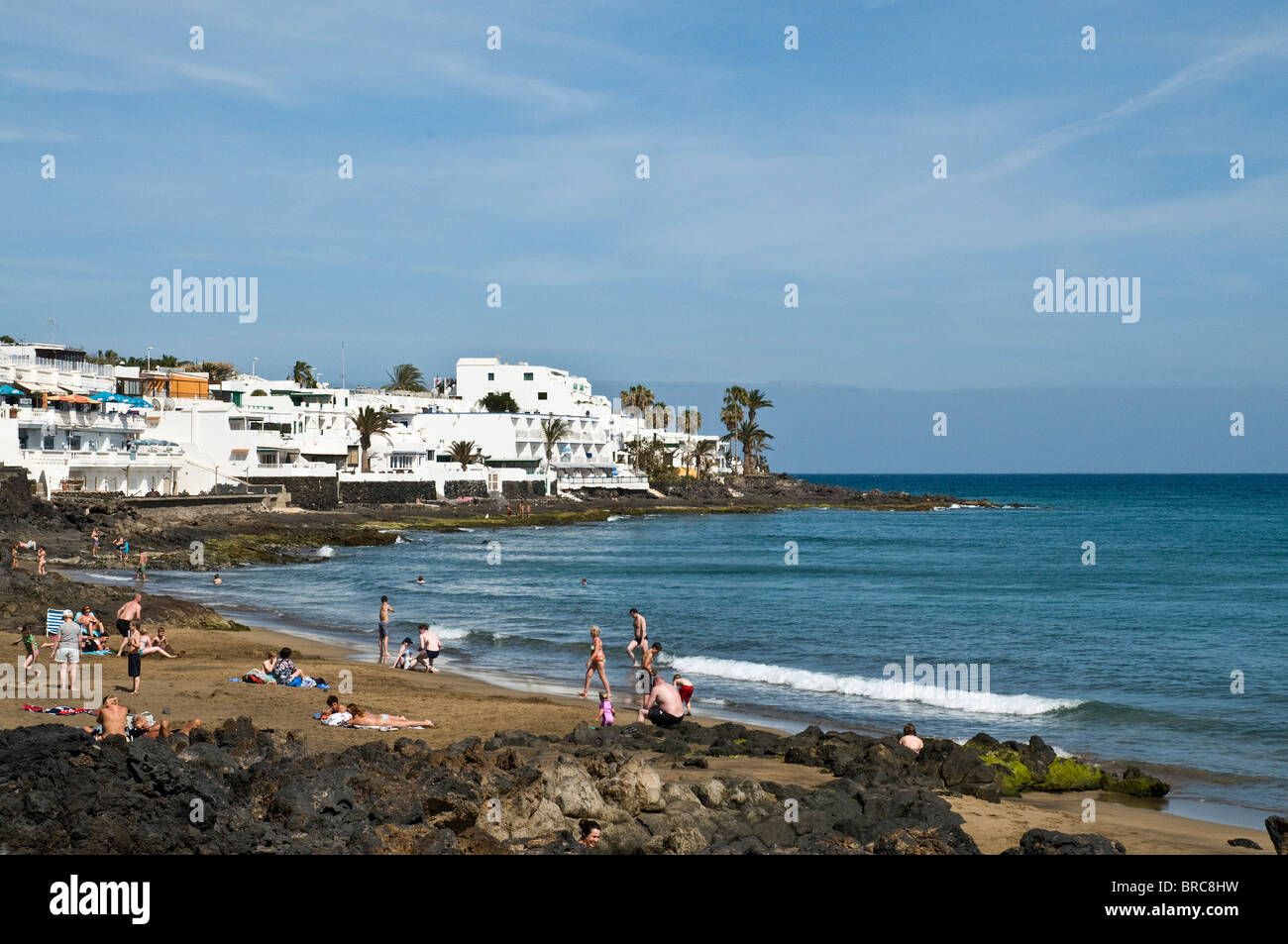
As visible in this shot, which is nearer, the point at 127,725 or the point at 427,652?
the point at 127,725

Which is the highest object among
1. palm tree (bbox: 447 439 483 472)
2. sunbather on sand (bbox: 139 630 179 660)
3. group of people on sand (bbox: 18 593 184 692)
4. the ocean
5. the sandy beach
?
palm tree (bbox: 447 439 483 472)

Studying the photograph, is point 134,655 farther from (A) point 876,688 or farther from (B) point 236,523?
(B) point 236,523

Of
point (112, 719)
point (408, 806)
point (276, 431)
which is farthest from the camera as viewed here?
point (276, 431)

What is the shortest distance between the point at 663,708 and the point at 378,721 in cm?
404

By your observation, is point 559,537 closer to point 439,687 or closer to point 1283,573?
point 1283,573

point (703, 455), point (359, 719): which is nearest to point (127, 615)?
point (359, 719)

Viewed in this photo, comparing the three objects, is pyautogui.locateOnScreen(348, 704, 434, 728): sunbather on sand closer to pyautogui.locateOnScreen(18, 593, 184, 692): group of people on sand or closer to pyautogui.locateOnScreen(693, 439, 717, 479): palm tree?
pyautogui.locateOnScreen(18, 593, 184, 692): group of people on sand

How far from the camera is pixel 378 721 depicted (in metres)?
15.3

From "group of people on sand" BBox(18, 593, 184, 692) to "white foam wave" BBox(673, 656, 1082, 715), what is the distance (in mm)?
10830

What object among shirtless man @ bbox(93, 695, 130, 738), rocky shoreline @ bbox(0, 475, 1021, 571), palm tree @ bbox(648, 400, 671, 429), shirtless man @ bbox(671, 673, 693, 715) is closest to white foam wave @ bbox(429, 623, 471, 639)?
shirtless man @ bbox(671, 673, 693, 715)

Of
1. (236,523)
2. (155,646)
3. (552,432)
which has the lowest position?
(155,646)

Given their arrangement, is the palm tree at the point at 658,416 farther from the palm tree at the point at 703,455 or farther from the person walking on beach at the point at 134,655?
the person walking on beach at the point at 134,655

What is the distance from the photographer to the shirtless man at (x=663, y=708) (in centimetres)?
1595

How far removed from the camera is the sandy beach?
11.7m
